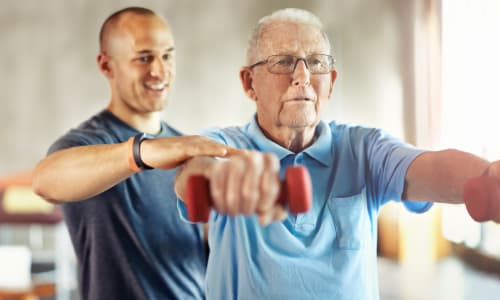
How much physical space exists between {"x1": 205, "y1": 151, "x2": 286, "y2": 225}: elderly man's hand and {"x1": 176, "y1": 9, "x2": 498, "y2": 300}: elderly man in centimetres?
29

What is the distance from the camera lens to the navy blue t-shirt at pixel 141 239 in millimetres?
1042

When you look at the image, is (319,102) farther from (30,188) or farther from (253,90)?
(30,188)

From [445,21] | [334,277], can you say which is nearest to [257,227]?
[334,277]

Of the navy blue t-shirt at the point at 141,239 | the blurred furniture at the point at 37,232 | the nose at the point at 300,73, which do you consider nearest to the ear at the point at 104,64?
the navy blue t-shirt at the point at 141,239

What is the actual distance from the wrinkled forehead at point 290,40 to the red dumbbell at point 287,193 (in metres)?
0.33

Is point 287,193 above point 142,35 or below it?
below

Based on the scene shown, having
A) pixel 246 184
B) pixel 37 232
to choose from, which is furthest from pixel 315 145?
pixel 37 232

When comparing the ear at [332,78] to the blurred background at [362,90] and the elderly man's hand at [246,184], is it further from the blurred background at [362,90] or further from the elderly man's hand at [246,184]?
the elderly man's hand at [246,184]

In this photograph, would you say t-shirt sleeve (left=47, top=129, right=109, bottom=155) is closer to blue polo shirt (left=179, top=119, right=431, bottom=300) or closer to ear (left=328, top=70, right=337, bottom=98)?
blue polo shirt (left=179, top=119, right=431, bottom=300)

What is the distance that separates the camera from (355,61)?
104cm

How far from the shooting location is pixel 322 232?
36.7 inches

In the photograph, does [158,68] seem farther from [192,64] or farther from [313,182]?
[313,182]

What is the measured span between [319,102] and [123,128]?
13.0 inches

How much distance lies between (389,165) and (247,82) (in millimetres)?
238
